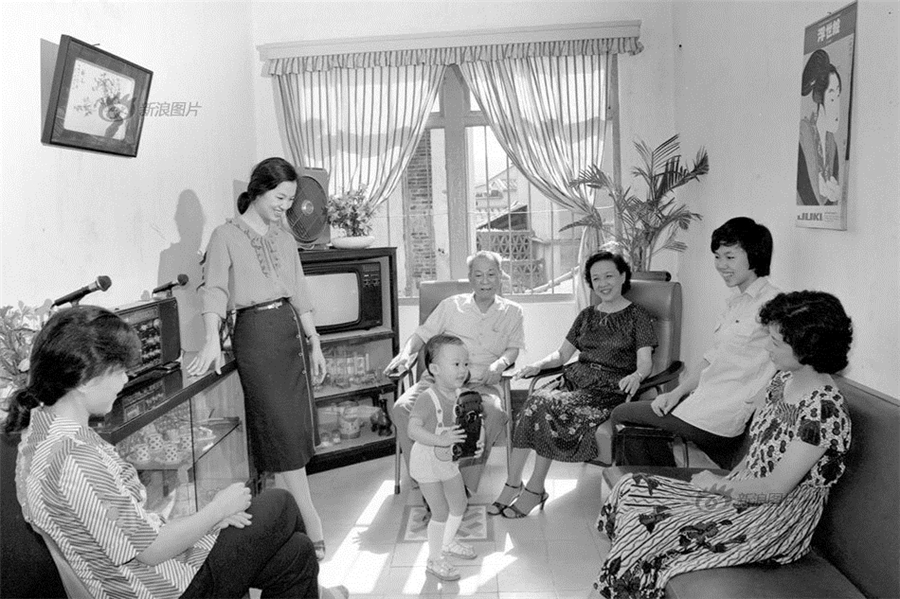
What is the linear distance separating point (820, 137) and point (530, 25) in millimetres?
2547

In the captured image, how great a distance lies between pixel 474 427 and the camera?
120 inches

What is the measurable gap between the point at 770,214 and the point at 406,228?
2.49 meters

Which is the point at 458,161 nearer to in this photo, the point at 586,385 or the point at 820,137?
the point at 586,385

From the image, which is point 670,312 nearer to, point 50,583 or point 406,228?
point 406,228

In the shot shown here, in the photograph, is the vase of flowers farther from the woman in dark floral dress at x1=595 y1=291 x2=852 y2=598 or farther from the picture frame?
the woman in dark floral dress at x1=595 y1=291 x2=852 y2=598

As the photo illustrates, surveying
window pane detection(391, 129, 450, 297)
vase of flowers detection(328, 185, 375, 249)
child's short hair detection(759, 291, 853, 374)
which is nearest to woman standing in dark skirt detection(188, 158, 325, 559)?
vase of flowers detection(328, 185, 375, 249)

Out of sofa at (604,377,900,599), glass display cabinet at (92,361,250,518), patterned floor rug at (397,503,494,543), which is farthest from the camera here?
patterned floor rug at (397,503,494,543)

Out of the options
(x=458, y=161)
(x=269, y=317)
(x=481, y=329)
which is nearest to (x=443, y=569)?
(x=269, y=317)

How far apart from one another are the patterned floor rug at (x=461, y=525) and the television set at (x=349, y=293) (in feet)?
3.61

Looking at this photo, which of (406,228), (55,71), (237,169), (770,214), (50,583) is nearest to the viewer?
(50,583)

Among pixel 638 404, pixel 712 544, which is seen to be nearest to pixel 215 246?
pixel 638 404

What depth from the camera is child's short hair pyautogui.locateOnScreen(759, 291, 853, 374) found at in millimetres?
2041

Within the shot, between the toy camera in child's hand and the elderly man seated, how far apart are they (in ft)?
2.08

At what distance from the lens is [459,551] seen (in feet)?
10.0
